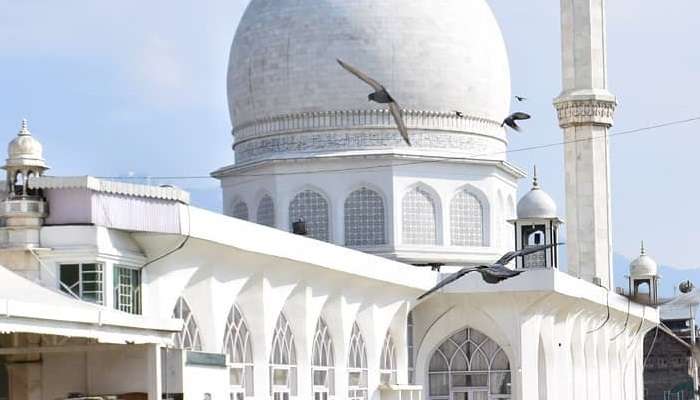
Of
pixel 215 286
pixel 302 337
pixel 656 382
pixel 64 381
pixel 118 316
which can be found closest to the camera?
pixel 118 316

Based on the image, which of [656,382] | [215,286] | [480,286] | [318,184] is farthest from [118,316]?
[656,382]

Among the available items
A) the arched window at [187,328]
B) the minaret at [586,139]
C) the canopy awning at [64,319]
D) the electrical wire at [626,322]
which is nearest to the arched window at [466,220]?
the minaret at [586,139]

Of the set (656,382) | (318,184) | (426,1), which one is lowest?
(656,382)

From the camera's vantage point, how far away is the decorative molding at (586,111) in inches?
1924

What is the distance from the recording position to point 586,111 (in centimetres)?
4891

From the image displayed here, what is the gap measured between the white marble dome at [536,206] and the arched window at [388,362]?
221 inches

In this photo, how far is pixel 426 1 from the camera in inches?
1772

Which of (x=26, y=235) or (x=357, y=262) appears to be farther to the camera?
(x=357, y=262)

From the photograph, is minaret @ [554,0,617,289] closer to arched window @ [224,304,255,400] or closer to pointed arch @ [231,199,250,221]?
pointed arch @ [231,199,250,221]

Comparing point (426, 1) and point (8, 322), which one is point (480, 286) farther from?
point (8, 322)

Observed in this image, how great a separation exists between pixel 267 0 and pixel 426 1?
13.6 ft

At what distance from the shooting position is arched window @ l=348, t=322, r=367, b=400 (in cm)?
3647

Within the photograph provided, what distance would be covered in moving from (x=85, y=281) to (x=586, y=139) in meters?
27.2

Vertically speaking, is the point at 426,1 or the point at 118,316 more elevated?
the point at 426,1
